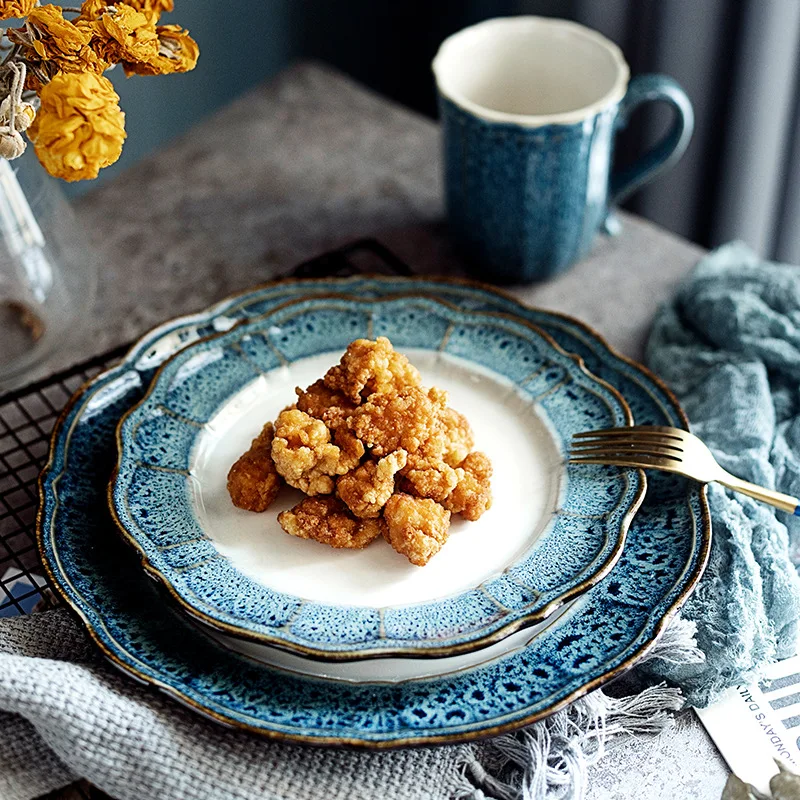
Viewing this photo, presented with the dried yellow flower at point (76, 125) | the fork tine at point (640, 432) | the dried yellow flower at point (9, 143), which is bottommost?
the fork tine at point (640, 432)

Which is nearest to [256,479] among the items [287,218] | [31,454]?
[31,454]

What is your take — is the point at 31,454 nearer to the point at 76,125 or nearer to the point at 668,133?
the point at 76,125

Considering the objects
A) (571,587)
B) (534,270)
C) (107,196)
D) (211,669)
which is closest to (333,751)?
(211,669)

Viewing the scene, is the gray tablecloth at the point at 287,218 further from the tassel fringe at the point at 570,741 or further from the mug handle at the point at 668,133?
the tassel fringe at the point at 570,741

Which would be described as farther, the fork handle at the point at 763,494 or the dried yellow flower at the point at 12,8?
the fork handle at the point at 763,494

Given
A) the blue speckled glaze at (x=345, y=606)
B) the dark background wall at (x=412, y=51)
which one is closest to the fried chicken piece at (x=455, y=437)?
the blue speckled glaze at (x=345, y=606)

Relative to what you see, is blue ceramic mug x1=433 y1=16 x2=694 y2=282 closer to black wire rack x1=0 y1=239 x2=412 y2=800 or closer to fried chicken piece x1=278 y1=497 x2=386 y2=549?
black wire rack x1=0 y1=239 x2=412 y2=800

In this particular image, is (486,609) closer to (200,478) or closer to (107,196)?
(200,478)
